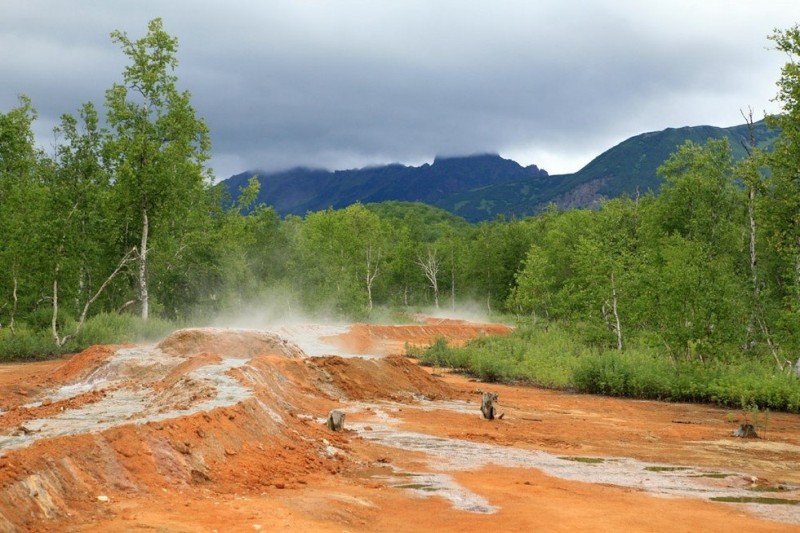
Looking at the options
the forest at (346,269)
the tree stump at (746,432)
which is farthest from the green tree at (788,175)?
the tree stump at (746,432)

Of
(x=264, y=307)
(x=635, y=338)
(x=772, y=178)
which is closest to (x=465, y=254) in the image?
(x=264, y=307)

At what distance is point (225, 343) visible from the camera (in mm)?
25859

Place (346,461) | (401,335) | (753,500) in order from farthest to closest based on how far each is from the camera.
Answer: (401,335) < (346,461) < (753,500)

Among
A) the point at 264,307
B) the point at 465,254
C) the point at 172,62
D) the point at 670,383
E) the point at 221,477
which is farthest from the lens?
the point at 465,254

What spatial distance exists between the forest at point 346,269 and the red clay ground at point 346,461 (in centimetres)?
462

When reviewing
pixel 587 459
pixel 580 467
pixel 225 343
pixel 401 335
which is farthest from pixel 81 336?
pixel 580 467

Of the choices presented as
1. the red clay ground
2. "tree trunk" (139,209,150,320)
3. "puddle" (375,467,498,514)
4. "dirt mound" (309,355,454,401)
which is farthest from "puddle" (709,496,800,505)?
"tree trunk" (139,209,150,320)

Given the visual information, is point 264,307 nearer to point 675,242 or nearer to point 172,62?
point 172,62

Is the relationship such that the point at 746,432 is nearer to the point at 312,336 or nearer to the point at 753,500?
the point at 753,500

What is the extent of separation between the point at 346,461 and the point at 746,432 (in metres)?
10.4

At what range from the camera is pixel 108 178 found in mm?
41906

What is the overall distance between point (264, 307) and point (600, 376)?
34.9 m

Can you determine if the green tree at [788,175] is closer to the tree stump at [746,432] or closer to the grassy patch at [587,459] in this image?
the tree stump at [746,432]

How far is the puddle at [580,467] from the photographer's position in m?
10.9
